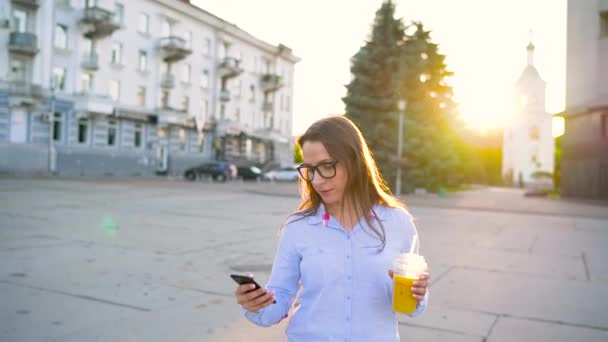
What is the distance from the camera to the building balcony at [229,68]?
50.7 meters

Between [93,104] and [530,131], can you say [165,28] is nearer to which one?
[93,104]

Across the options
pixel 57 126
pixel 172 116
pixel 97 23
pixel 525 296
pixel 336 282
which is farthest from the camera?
pixel 172 116

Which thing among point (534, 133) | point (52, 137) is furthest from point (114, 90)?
point (534, 133)

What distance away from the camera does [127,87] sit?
41500mm

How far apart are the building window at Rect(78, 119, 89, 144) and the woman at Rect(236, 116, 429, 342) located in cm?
3922

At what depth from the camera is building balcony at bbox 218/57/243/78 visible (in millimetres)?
50737

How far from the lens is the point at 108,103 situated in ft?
128

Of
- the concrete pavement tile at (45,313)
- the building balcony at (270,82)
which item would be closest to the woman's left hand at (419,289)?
the concrete pavement tile at (45,313)

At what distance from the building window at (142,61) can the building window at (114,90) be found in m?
2.76

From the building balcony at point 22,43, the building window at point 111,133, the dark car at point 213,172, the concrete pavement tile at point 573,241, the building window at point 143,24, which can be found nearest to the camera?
the concrete pavement tile at point 573,241

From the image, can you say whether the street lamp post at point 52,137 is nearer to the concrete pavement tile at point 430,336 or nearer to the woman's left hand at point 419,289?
the concrete pavement tile at point 430,336

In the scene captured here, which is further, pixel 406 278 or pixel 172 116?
pixel 172 116

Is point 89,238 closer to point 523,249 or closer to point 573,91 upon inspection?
point 523,249

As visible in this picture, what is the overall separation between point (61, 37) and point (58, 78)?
9.39 feet
